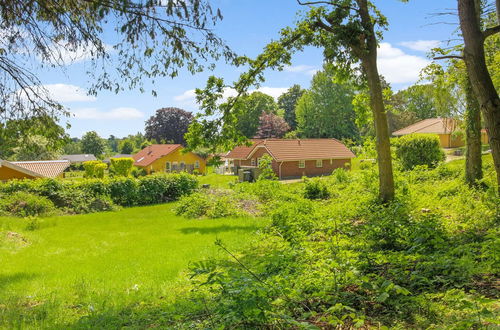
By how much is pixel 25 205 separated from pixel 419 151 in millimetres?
24268

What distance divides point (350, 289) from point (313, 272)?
23.6 inches

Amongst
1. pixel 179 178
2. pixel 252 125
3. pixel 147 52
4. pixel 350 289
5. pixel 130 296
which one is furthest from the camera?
pixel 252 125

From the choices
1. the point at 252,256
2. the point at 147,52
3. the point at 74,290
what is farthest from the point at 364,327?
the point at 147,52

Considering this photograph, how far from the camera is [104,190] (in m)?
21.7

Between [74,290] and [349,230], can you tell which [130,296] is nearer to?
[74,290]

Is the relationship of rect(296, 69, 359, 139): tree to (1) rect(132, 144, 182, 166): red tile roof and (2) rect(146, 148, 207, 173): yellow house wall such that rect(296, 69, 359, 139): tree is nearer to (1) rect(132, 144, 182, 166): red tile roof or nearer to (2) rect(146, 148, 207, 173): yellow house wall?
(2) rect(146, 148, 207, 173): yellow house wall

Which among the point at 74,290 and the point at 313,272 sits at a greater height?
the point at 313,272

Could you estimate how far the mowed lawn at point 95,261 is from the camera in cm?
570

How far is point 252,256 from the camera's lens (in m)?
8.01

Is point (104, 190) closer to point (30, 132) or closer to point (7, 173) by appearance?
point (7, 173)

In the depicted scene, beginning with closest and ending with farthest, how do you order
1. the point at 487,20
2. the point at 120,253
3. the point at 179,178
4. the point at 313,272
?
the point at 313,272 → the point at 120,253 → the point at 487,20 → the point at 179,178

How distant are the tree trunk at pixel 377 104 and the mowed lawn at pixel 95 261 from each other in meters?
4.65

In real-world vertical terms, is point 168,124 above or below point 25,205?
above

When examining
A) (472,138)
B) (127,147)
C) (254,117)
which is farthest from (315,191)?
(127,147)
